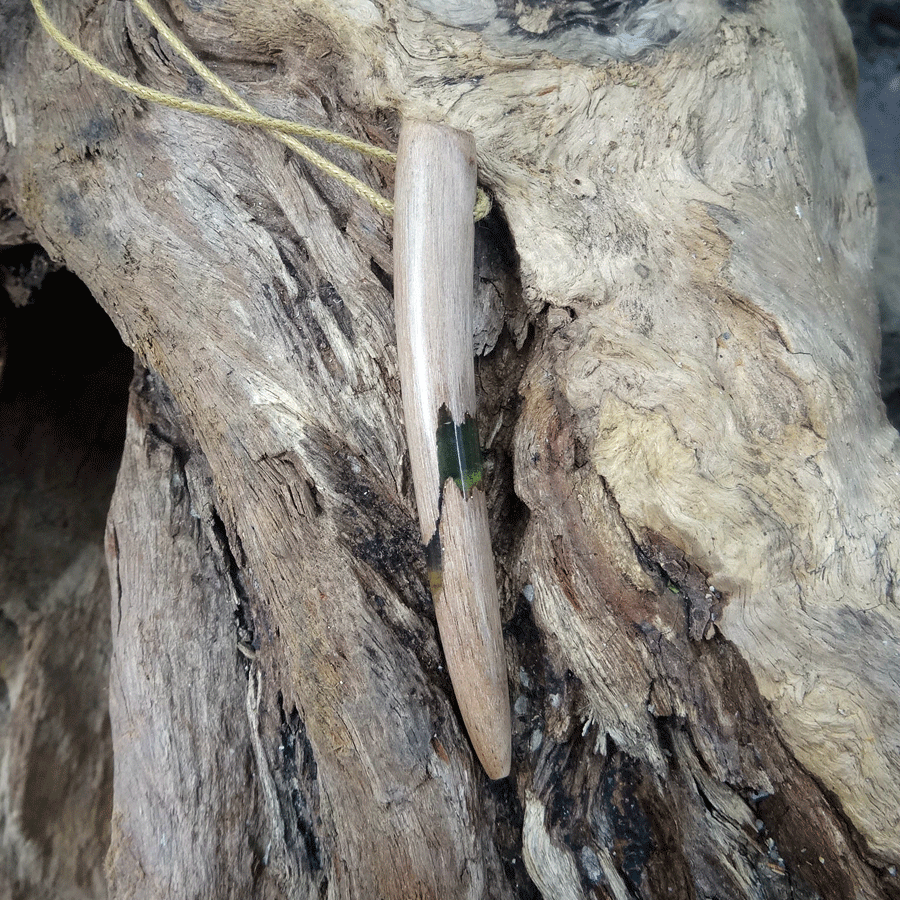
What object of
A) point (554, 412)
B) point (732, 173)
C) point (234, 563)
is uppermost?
point (732, 173)

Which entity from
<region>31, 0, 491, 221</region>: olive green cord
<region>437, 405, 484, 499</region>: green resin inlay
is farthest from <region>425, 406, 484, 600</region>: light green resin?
<region>31, 0, 491, 221</region>: olive green cord

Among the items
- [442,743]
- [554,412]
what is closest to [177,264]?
[554,412]

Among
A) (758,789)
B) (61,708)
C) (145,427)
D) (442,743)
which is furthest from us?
(61,708)

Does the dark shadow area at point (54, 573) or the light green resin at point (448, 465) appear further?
the dark shadow area at point (54, 573)

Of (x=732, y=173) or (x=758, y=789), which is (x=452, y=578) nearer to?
(x=758, y=789)

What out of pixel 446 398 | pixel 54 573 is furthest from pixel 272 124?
pixel 54 573

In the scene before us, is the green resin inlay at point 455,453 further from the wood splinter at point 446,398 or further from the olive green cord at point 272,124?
the olive green cord at point 272,124

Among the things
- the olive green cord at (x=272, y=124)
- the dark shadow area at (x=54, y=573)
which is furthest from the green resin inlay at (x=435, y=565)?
the dark shadow area at (x=54, y=573)

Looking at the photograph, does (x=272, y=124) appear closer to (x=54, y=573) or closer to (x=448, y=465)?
(x=448, y=465)
